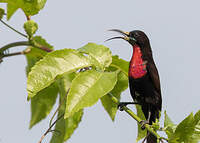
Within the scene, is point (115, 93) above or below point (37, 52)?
below

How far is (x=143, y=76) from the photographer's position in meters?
3.26

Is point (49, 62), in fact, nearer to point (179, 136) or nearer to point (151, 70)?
point (179, 136)

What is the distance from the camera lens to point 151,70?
324cm

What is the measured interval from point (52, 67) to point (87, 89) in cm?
29

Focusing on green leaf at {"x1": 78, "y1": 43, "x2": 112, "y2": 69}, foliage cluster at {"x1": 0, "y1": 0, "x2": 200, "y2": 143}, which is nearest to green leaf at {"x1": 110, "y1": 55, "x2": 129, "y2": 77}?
foliage cluster at {"x1": 0, "y1": 0, "x2": 200, "y2": 143}

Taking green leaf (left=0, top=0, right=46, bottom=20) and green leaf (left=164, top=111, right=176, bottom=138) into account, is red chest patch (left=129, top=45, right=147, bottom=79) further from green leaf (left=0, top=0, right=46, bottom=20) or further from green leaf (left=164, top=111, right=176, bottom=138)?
green leaf (left=0, top=0, right=46, bottom=20)

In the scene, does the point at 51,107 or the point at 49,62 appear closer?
the point at 49,62

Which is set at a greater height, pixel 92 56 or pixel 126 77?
pixel 92 56

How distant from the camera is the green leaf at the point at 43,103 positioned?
310 centimetres

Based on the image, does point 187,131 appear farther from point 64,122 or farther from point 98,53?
point 64,122

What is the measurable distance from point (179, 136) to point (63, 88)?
3.41 ft

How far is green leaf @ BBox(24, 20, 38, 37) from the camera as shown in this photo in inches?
96.7

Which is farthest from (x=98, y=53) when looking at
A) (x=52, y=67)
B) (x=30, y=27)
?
(x=30, y=27)

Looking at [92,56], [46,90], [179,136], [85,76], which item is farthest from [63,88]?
[179,136]
